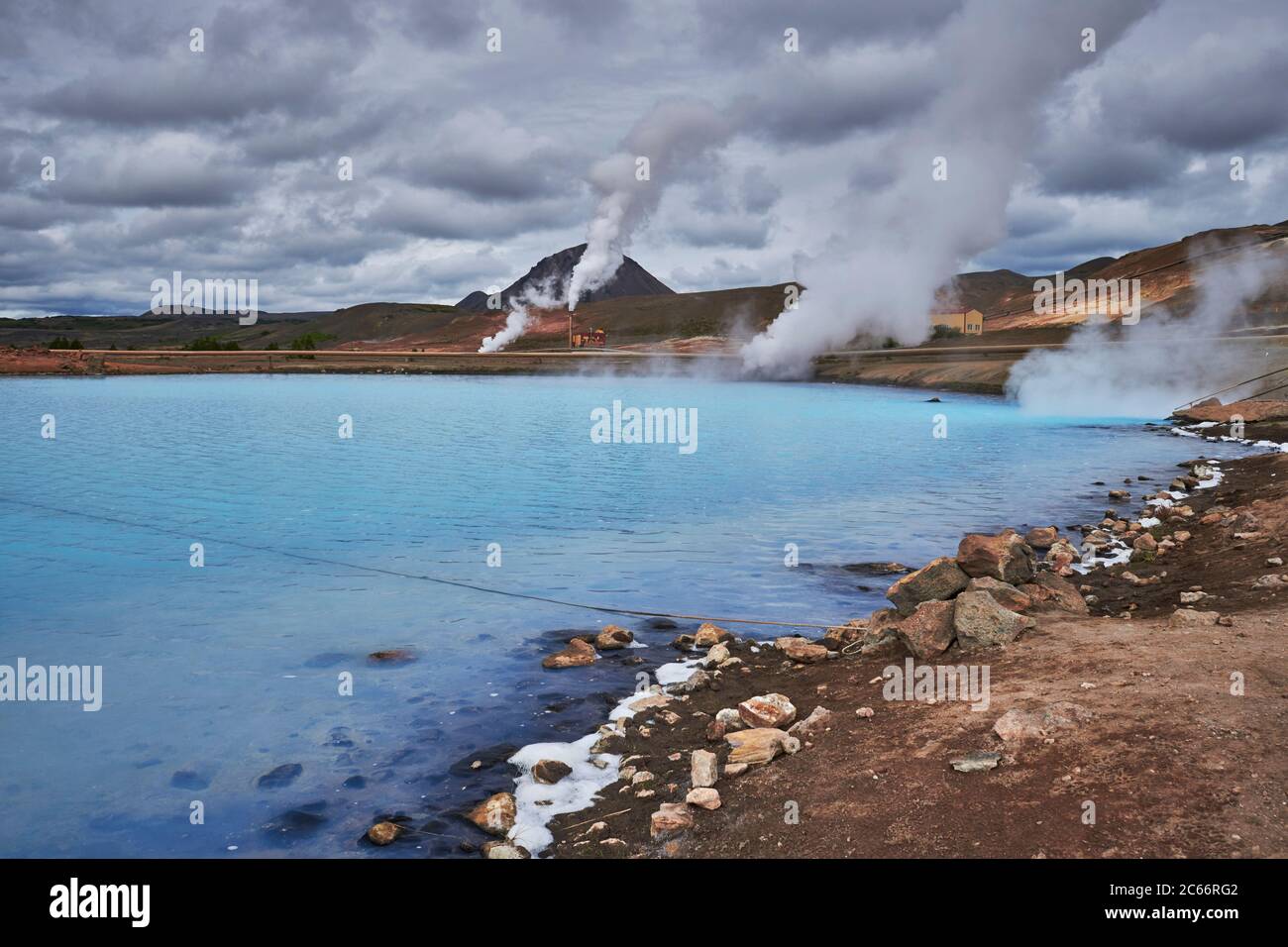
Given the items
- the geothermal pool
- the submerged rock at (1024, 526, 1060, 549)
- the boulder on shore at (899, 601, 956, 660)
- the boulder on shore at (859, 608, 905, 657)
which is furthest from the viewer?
the submerged rock at (1024, 526, 1060, 549)

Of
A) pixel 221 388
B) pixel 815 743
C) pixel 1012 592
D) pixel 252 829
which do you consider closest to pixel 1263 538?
pixel 1012 592

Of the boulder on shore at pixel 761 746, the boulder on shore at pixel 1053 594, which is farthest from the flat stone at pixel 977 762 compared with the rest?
the boulder on shore at pixel 1053 594

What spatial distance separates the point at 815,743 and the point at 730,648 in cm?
404

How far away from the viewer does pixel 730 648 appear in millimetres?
12125

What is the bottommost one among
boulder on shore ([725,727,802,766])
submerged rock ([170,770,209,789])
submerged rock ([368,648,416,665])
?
submerged rock ([170,770,209,789])

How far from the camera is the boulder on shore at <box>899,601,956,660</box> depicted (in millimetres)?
10164

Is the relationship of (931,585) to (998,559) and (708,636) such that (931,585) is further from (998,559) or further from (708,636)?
(708,636)

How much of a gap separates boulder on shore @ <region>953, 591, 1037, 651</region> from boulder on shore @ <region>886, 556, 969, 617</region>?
2.85ft

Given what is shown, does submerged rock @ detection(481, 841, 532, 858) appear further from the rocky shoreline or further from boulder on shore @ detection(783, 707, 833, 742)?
boulder on shore @ detection(783, 707, 833, 742)

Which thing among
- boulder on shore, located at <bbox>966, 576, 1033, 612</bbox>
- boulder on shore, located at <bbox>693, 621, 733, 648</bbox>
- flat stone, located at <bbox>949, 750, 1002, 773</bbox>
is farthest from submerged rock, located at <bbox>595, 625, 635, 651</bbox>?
flat stone, located at <bbox>949, 750, 1002, 773</bbox>

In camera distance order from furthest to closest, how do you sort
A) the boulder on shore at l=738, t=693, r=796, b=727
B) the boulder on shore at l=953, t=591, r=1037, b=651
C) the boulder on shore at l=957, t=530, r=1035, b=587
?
the boulder on shore at l=957, t=530, r=1035, b=587, the boulder on shore at l=953, t=591, r=1037, b=651, the boulder on shore at l=738, t=693, r=796, b=727

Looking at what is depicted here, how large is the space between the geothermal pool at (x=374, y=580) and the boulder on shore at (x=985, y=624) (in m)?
3.54

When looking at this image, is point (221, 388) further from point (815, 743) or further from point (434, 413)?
point (815, 743)
